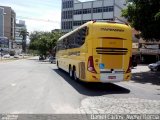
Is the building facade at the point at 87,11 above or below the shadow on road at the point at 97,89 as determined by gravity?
above

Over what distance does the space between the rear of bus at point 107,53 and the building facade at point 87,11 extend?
74.5m

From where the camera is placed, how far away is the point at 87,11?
346ft

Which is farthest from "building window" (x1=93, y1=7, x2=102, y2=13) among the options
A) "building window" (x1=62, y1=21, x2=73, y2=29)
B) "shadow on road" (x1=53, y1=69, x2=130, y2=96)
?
"shadow on road" (x1=53, y1=69, x2=130, y2=96)

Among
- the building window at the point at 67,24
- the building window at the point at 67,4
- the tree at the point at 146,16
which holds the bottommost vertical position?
the tree at the point at 146,16

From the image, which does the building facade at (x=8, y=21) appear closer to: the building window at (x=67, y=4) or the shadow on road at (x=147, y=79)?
the building window at (x=67, y=4)

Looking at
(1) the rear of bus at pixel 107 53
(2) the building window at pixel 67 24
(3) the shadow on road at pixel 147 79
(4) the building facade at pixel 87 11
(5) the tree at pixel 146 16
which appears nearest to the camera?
(1) the rear of bus at pixel 107 53

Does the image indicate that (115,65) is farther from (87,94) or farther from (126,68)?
(87,94)

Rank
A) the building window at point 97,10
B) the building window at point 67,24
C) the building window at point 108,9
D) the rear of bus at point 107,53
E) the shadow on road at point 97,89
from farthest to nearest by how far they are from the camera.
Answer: the building window at point 67,24 < the building window at point 97,10 < the building window at point 108,9 < the rear of bus at point 107,53 < the shadow on road at point 97,89

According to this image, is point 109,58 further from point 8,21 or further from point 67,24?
point 8,21

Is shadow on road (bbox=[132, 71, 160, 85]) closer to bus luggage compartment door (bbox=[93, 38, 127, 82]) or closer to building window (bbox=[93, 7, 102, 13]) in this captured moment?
bus luggage compartment door (bbox=[93, 38, 127, 82])

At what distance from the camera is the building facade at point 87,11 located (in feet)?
324

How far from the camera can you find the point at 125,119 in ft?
31.3

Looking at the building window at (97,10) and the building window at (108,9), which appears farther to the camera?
the building window at (97,10)

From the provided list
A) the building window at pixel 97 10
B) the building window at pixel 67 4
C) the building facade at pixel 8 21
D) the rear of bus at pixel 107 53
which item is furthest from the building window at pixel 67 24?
the rear of bus at pixel 107 53
